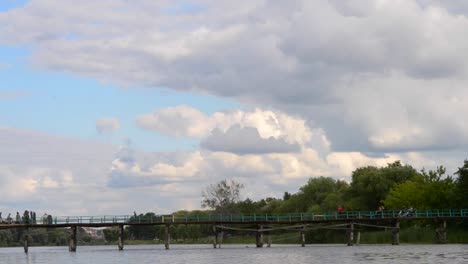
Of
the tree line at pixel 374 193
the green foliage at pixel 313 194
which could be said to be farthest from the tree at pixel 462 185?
the green foliage at pixel 313 194

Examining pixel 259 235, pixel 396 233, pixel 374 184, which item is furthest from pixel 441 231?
pixel 374 184

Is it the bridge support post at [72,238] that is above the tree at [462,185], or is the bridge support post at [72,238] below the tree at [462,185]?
below

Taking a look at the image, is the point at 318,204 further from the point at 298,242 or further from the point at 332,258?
the point at 332,258

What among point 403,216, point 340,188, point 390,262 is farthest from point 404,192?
point 390,262

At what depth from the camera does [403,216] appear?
11994 cm

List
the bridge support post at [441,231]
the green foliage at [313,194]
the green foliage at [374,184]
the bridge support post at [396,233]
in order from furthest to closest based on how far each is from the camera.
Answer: the green foliage at [313,194] < the green foliage at [374,184] < the bridge support post at [396,233] < the bridge support post at [441,231]

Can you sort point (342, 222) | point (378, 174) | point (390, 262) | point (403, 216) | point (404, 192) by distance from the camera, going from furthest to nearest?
point (378, 174) < point (404, 192) < point (342, 222) < point (403, 216) < point (390, 262)

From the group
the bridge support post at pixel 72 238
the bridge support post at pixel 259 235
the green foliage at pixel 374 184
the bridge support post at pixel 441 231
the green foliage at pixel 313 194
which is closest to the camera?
the bridge support post at pixel 441 231

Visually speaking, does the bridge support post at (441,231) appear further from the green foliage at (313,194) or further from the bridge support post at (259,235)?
the green foliage at (313,194)

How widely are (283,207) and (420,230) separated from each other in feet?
186

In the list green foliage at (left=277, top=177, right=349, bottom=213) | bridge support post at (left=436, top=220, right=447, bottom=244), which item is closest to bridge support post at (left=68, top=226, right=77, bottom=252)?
bridge support post at (left=436, top=220, right=447, bottom=244)

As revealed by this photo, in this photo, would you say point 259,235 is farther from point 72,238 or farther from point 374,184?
point 374,184

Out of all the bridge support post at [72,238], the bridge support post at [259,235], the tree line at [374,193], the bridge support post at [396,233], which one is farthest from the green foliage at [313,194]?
the bridge support post at [72,238]

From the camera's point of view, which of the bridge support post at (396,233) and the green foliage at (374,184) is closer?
the bridge support post at (396,233)
